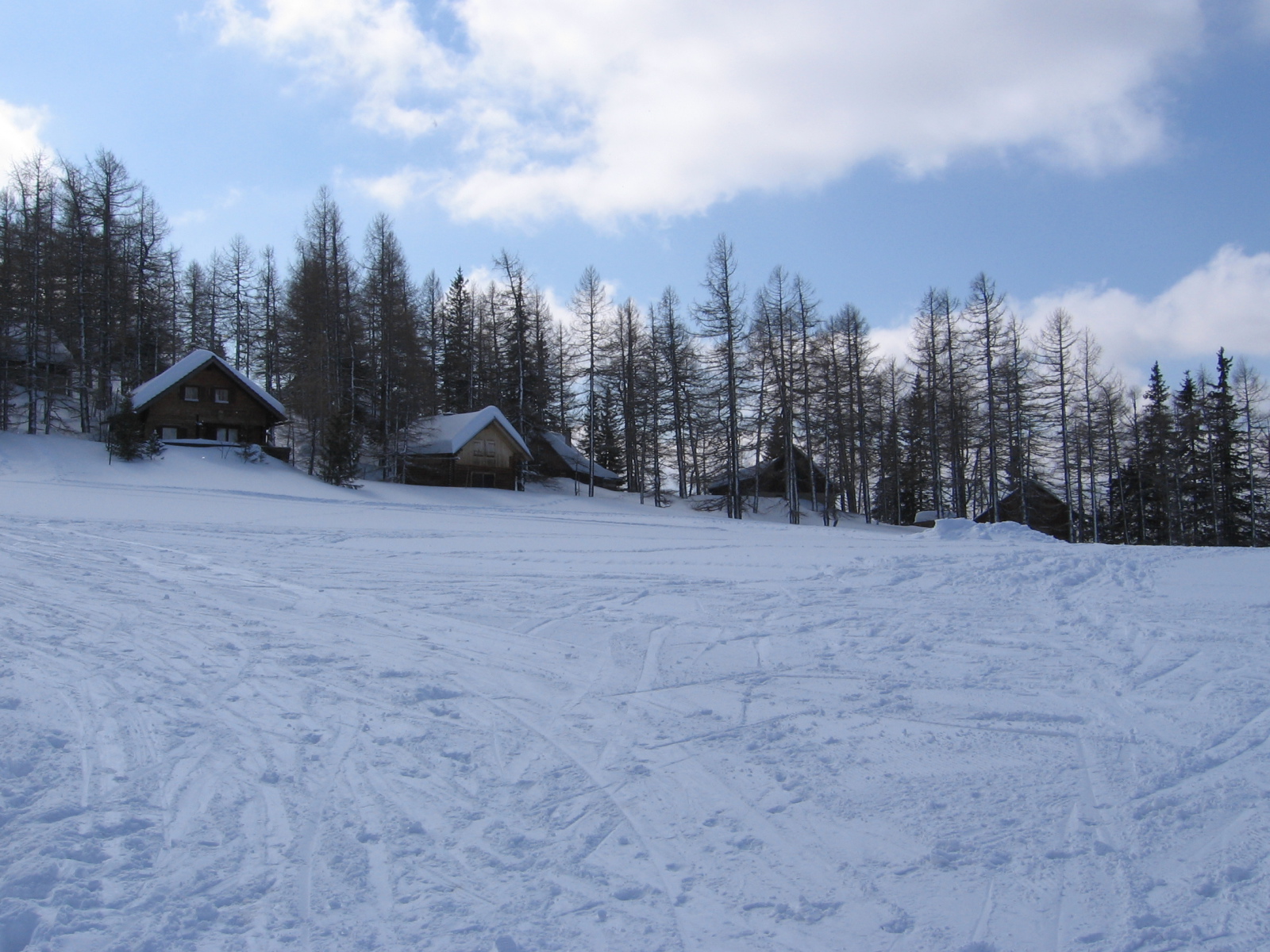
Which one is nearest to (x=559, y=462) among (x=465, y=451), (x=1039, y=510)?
(x=465, y=451)

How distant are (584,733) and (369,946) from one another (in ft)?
6.70

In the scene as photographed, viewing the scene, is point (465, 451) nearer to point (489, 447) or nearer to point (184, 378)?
point (489, 447)

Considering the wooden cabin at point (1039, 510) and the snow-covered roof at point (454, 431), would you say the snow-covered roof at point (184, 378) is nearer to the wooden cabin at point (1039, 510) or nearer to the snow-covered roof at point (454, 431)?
the snow-covered roof at point (454, 431)

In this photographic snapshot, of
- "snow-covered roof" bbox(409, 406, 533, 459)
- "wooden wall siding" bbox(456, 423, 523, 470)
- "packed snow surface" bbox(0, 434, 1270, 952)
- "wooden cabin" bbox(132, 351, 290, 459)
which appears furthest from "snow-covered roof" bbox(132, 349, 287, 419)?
"packed snow surface" bbox(0, 434, 1270, 952)

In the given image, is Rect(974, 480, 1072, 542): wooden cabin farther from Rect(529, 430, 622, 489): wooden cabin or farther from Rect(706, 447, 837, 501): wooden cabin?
Rect(529, 430, 622, 489): wooden cabin

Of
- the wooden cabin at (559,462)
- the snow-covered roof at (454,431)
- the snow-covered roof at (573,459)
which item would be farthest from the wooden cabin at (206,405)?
the snow-covered roof at (573,459)

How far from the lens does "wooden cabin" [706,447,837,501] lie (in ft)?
123

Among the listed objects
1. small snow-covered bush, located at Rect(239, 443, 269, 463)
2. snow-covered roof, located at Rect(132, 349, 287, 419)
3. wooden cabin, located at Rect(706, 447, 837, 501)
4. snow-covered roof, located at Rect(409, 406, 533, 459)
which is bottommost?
wooden cabin, located at Rect(706, 447, 837, 501)

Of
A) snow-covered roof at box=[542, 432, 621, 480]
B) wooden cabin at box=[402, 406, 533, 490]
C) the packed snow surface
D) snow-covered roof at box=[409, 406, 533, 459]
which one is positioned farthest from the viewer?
snow-covered roof at box=[542, 432, 621, 480]

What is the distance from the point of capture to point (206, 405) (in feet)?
109

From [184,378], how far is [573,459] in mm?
18821

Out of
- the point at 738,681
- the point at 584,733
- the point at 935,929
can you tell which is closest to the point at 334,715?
the point at 584,733

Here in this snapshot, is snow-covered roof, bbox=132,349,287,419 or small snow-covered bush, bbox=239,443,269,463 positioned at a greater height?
snow-covered roof, bbox=132,349,287,419

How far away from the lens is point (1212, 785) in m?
4.16
